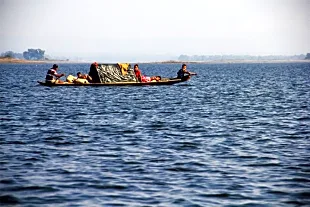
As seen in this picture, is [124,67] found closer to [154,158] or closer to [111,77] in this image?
[111,77]

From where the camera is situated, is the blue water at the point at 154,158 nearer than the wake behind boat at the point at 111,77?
Yes

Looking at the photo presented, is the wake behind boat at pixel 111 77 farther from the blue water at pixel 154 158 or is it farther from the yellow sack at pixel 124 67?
the blue water at pixel 154 158

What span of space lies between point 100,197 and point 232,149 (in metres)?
5.96

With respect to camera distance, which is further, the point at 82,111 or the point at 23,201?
the point at 82,111

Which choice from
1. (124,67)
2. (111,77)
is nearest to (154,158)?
(124,67)

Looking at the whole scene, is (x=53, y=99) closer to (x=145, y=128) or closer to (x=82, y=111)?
(x=82, y=111)

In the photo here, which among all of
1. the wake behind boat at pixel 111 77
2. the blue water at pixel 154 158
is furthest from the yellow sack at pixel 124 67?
the blue water at pixel 154 158

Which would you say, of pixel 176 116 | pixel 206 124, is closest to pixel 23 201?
pixel 206 124

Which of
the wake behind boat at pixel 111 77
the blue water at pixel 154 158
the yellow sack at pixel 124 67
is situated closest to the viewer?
the blue water at pixel 154 158

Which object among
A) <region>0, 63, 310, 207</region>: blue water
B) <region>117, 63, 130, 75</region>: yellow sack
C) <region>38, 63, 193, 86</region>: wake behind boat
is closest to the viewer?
<region>0, 63, 310, 207</region>: blue water

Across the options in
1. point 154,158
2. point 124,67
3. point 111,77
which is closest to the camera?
point 154,158

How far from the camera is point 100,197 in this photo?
9750 millimetres

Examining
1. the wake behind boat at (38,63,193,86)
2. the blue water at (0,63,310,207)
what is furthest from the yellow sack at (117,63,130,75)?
the blue water at (0,63,310,207)

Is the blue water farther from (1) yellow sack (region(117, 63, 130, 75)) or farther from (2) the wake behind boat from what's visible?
(1) yellow sack (region(117, 63, 130, 75))
